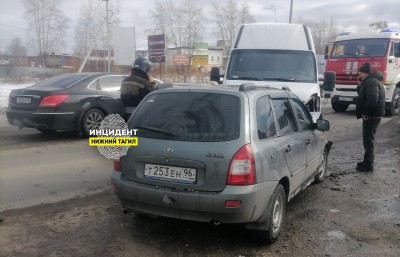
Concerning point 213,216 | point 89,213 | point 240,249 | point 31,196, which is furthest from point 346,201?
point 31,196

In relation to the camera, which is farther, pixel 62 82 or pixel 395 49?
pixel 395 49

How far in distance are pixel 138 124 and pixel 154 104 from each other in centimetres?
26

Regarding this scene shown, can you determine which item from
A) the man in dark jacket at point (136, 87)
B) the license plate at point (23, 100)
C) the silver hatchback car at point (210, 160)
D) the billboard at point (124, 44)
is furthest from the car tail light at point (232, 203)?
the billboard at point (124, 44)

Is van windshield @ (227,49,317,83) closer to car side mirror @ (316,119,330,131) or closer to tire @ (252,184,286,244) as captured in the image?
car side mirror @ (316,119,330,131)

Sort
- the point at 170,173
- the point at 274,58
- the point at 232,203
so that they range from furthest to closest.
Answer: the point at 274,58 < the point at 170,173 < the point at 232,203

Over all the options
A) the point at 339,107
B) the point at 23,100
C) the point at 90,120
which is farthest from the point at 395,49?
the point at 23,100

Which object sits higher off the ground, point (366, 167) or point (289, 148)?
point (289, 148)

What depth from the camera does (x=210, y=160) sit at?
3334 millimetres

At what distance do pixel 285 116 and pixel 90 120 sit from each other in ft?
18.7

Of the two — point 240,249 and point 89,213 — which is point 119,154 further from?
point 240,249

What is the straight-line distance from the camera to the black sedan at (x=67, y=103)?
815 cm

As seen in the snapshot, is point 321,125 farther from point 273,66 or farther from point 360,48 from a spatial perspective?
point 360,48

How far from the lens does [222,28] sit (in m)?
51.1

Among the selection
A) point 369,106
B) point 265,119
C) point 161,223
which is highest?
point 265,119
